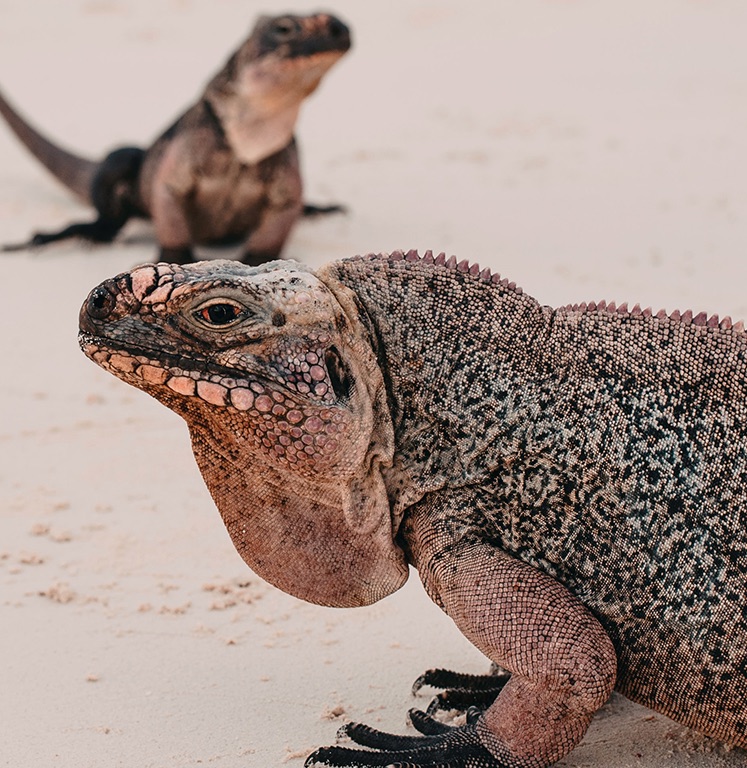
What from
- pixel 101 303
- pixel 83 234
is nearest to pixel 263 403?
pixel 101 303

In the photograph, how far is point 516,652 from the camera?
4.29 metres

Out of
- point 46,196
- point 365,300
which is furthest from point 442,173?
point 365,300

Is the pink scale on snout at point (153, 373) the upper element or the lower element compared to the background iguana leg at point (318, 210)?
upper

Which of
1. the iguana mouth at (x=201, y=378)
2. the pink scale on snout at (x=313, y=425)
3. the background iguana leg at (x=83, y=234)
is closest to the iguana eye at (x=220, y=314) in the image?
the iguana mouth at (x=201, y=378)

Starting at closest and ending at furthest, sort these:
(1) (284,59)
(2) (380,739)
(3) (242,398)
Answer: (3) (242,398) < (2) (380,739) < (1) (284,59)

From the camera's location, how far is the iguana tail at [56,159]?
13379 millimetres

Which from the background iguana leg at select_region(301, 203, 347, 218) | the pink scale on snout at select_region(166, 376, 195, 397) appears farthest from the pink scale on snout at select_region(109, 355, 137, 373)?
the background iguana leg at select_region(301, 203, 347, 218)

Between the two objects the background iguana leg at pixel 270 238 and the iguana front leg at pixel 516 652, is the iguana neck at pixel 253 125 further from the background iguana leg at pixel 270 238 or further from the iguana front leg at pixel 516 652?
the iguana front leg at pixel 516 652

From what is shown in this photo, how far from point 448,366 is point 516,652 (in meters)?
0.93

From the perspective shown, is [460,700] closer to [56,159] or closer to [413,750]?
[413,750]

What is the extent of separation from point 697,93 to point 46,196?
776cm

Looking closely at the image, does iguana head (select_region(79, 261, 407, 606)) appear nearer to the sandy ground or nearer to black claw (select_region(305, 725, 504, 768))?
black claw (select_region(305, 725, 504, 768))

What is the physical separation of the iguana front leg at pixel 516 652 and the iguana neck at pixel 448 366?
171 millimetres

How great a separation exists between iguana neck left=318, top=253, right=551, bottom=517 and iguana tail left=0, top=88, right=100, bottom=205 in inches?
357
